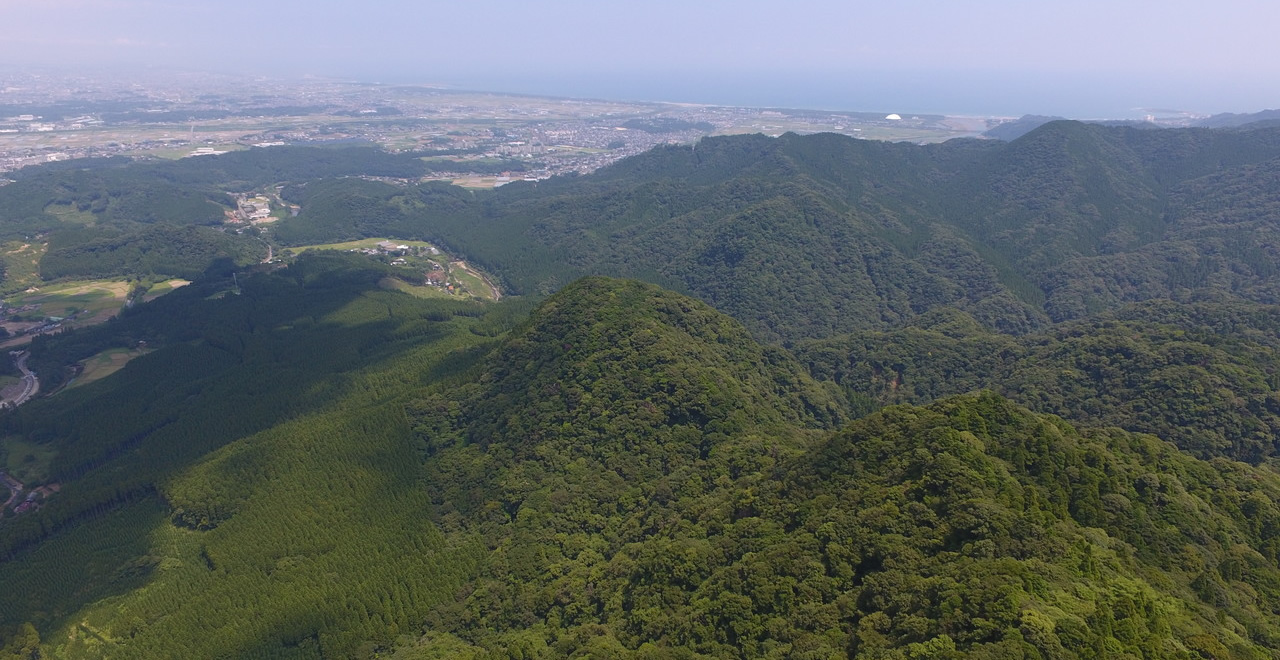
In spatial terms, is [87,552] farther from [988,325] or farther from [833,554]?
[988,325]

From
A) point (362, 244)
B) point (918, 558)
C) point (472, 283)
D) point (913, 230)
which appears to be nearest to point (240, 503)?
point (918, 558)

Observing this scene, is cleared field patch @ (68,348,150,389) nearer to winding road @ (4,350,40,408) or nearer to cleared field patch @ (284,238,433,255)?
winding road @ (4,350,40,408)

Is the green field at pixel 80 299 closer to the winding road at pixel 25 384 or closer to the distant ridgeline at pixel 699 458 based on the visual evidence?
the distant ridgeline at pixel 699 458

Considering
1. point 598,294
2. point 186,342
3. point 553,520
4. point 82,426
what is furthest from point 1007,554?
point 186,342

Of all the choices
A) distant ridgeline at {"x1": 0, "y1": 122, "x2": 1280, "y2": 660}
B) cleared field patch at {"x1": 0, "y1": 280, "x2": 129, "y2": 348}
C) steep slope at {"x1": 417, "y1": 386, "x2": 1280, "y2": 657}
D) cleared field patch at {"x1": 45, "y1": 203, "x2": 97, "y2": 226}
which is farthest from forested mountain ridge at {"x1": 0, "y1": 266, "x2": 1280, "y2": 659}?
cleared field patch at {"x1": 45, "y1": 203, "x2": 97, "y2": 226}

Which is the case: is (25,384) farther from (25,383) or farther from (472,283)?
(472,283)

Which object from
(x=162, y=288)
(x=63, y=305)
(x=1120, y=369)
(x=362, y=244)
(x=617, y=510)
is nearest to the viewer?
(x=617, y=510)

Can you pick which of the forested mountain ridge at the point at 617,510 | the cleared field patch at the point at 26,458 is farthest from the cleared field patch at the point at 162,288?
the cleared field patch at the point at 26,458
